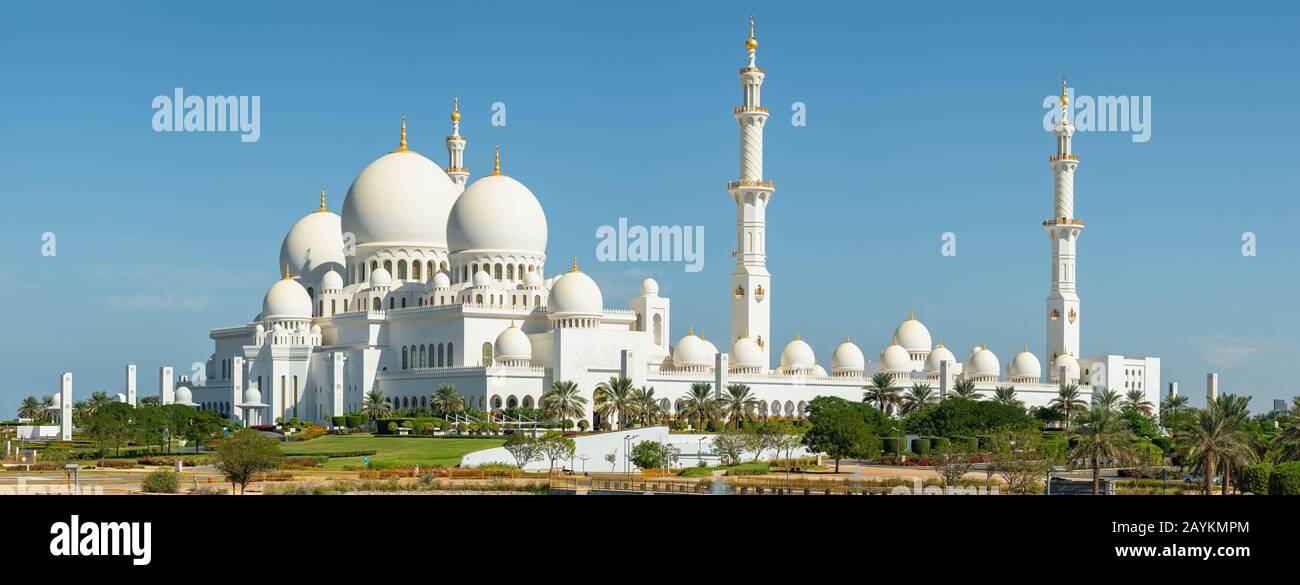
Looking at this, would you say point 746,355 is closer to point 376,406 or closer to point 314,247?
point 376,406

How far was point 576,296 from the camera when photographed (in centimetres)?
7781

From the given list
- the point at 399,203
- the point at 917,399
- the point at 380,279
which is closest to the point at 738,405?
the point at 917,399

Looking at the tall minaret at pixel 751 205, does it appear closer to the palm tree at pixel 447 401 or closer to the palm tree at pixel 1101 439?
the palm tree at pixel 447 401

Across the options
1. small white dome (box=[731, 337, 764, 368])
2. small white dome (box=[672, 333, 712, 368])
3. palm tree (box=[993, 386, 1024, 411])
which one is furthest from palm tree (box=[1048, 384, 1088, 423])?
small white dome (box=[672, 333, 712, 368])

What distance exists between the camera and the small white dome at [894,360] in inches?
3617

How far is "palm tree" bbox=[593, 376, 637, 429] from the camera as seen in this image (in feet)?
231

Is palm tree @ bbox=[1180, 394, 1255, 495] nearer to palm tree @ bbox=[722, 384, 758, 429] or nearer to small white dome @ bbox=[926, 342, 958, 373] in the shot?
palm tree @ bbox=[722, 384, 758, 429]

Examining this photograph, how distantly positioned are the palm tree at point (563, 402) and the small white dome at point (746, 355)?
35.9ft

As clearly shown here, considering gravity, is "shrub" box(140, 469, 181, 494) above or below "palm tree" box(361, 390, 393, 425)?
below

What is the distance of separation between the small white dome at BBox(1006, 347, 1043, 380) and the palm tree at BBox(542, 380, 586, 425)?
31.4 m

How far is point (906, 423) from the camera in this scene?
68.6 m
